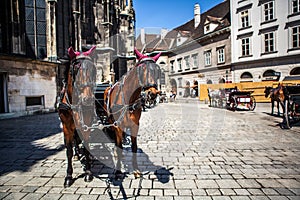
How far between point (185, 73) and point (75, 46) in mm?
19529

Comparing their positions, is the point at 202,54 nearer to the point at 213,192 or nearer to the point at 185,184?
the point at 185,184

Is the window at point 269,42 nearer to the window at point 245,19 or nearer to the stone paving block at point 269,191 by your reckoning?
the window at point 245,19

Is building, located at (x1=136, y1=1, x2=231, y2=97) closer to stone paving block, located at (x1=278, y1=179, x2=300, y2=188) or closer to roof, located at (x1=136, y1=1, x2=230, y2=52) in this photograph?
roof, located at (x1=136, y1=1, x2=230, y2=52)

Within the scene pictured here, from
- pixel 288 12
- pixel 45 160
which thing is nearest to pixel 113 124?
pixel 45 160

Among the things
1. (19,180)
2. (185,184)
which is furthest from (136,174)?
(19,180)

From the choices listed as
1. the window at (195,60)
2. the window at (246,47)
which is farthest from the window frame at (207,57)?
the window at (246,47)

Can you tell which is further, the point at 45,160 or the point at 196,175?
the point at 45,160

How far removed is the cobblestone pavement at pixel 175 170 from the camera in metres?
3.14

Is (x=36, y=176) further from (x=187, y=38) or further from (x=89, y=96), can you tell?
(x=187, y=38)

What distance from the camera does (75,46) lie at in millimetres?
18000

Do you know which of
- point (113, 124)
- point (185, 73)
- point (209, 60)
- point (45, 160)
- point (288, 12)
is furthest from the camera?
point (185, 73)

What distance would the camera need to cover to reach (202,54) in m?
29.9

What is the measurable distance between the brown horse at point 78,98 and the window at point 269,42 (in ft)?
80.9

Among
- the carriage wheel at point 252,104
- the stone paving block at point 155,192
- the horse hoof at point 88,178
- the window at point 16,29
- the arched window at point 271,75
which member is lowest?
the stone paving block at point 155,192
